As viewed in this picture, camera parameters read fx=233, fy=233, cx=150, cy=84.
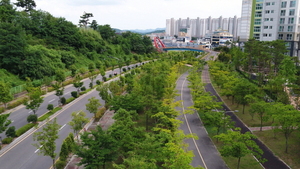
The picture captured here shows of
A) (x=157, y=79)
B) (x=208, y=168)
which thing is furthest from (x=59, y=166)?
(x=157, y=79)

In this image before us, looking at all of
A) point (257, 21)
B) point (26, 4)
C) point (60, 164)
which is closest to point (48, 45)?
point (26, 4)

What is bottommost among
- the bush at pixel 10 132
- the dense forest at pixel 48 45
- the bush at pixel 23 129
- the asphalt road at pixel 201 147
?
the asphalt road at pixel 201 147

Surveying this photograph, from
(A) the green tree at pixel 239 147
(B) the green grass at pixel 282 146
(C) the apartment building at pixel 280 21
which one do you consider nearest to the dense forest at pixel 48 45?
(A) the green tree at pixel 239 147

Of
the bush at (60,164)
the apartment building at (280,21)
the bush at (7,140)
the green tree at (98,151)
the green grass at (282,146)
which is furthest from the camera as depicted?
the apartment building at (280,21)

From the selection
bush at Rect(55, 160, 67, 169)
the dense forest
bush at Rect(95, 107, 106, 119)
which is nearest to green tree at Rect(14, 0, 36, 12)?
the dense forest

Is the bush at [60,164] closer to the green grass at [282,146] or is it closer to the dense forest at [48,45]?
the green grass at [282,146]

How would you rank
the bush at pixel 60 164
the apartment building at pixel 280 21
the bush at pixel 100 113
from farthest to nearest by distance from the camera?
the apartment building at pixel 280 21
the bush at pixel 100 113
the bush at pixel 60 164

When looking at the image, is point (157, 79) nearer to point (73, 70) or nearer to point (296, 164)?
point (296, 164)

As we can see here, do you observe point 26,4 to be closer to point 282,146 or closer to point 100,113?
point 100,113
